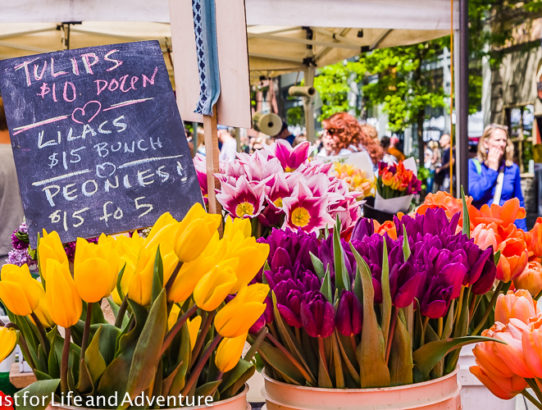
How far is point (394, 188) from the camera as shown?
10.2 feet

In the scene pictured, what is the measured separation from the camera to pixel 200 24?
1.51 m

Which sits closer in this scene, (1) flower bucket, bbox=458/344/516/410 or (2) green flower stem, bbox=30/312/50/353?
(2) green flower stem, bbox=30/312/50/353

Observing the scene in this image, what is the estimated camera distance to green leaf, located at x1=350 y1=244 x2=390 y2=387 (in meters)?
0.87

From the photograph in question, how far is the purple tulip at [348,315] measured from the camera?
2.84ft

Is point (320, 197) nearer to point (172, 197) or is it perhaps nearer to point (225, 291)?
point (172, 197)

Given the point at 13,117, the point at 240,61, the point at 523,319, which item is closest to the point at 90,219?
the point at 13,117

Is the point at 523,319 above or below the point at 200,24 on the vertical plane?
below

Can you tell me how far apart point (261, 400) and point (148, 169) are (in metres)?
0.57

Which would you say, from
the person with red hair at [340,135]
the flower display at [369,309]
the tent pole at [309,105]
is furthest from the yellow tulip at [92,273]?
the tent pole at [309,105]

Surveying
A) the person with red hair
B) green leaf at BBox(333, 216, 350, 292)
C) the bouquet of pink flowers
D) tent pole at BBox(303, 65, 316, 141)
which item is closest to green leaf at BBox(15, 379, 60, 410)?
green leaf at BBox(333, 216, 350, 292)

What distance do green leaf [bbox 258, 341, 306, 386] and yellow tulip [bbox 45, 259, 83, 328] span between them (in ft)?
0.88

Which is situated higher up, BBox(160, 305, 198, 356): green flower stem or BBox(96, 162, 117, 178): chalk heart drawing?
BBox(96, 162, 117, 178): chalk heart drawing

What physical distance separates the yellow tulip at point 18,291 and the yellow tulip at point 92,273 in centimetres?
7

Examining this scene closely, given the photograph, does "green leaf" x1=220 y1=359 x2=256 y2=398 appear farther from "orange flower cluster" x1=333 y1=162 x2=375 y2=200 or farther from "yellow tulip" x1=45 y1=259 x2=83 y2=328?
"orange flower cluster" x1=333 y1=162 x2=375 y2=200
